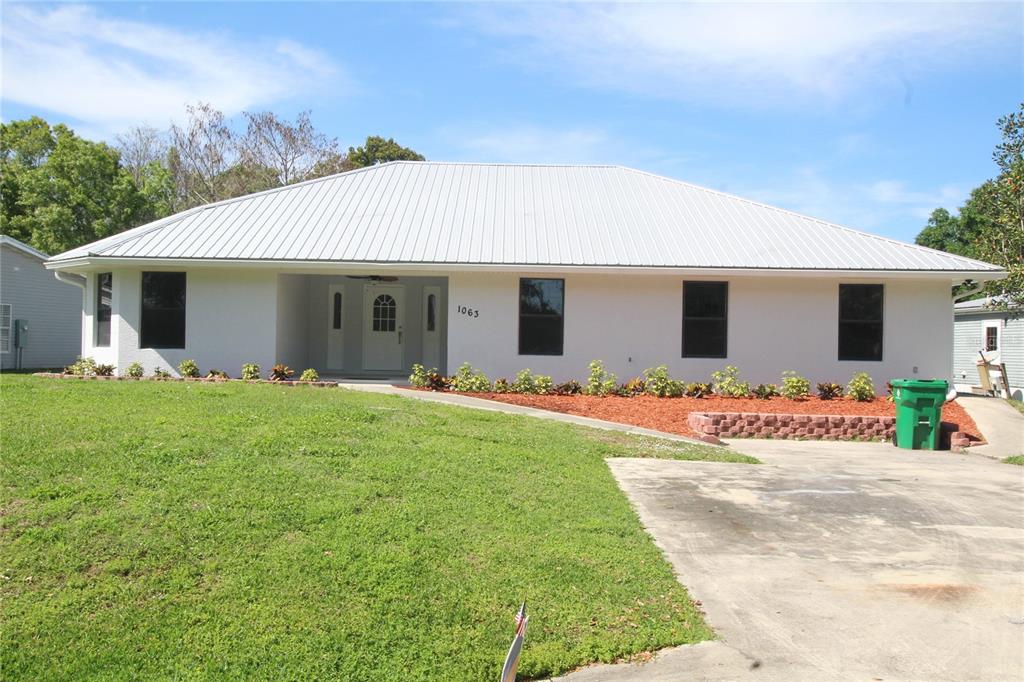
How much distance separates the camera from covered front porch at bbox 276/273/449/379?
20469 millimetres

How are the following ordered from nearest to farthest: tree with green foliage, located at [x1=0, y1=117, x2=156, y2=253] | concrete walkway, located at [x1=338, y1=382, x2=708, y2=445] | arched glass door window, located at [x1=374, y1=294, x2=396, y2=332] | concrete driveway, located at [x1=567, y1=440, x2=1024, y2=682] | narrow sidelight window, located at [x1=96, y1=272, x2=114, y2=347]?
1. concrete driveway, located at [x1=567, y1=440, x2=1024, y2=682]
2. concrete walkway, located at [x1=338, y1=382, x2=708, y2=445]
3. narrow sidelight window, located at [x1=96, y1=272, x2=114, y2=347]
4. arched glass door window, located at [x1=374, y1=294, x2=396, y2=332]
5. tree with green foliage, located at [x1=0, y1=117, x2=156, y2=253]

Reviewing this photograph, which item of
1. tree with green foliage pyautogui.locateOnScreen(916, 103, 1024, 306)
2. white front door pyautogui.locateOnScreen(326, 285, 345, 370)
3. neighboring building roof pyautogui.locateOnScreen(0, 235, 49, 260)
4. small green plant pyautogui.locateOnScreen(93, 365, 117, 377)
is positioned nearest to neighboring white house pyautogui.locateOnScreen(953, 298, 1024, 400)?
tree with green foliage pyautogui.locateOnScreen(916, 103, 1024, 306)

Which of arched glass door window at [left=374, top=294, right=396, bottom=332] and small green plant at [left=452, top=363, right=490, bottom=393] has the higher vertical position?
arched glass door window at [left=374, top=294, right=396, bottom=332]

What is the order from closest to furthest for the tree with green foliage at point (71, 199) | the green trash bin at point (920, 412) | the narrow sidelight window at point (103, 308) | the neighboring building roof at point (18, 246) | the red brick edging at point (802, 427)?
1. the green trash bin at point (920, 412)
2. the red brick edging at point (802, 427)
3. the narrow sidelight window at point (103, 308)
4. the neighboring building roof at point (18, 246)
5. the tree with green foliage at point (71, 199)

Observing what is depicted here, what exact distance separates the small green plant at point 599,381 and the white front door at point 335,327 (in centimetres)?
690

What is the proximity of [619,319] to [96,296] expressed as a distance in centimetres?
1205

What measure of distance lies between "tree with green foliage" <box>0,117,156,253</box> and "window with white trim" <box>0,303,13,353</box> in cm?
819

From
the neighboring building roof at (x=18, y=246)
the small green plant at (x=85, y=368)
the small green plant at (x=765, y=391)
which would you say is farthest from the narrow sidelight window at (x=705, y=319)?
the neighboring building roof at (x=18, y=246)

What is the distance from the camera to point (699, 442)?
12445 mm

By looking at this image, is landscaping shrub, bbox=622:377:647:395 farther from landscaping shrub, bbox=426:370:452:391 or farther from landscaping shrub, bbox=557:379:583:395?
landscaping shrub, bbox=426:370:452:391

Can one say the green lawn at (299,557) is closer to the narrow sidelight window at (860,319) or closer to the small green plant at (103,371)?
the small green plant at (103,371)

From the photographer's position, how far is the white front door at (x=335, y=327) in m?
20.5

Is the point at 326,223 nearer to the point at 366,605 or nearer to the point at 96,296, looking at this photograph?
the point at 96,296

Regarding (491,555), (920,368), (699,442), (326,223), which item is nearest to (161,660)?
(491,555)
